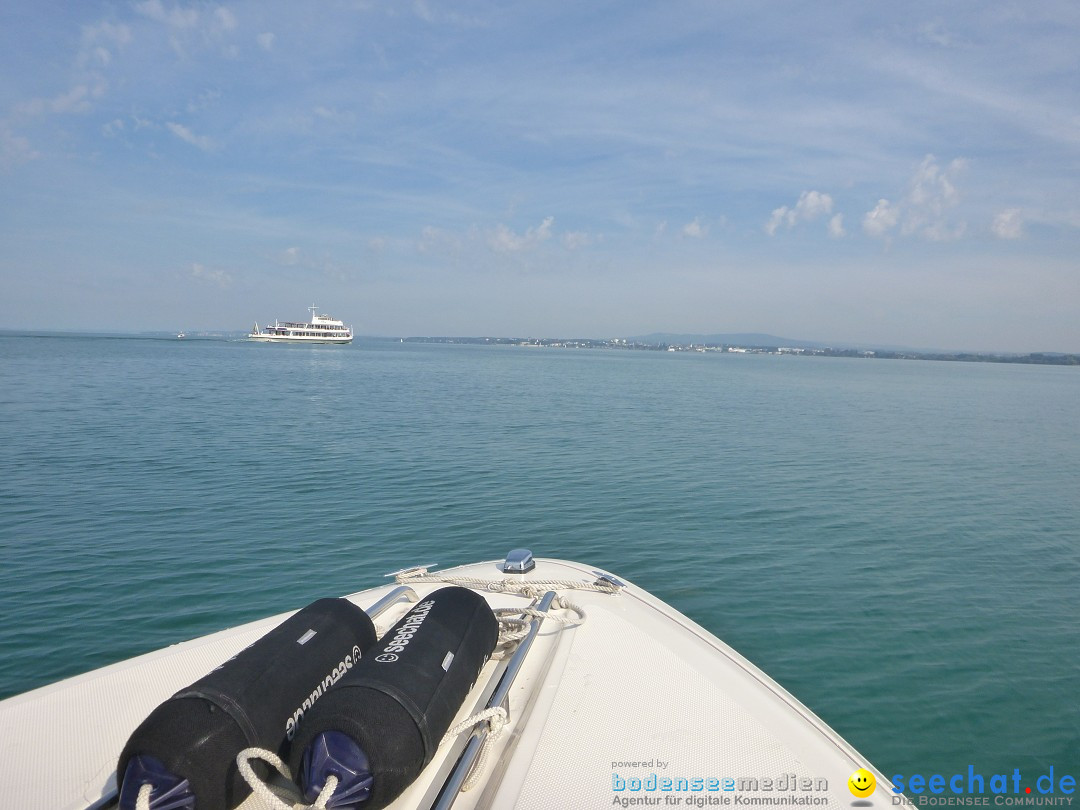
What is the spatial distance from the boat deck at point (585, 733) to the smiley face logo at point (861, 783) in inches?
1.6

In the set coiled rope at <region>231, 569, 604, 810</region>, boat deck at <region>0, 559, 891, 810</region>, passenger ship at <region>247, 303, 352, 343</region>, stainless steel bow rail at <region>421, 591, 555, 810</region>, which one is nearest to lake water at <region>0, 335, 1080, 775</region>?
boat deck at <region>0, 559, 891, 810</region>

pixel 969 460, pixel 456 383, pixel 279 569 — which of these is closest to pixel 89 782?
pixel 279 569

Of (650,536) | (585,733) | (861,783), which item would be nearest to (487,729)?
(585,733)

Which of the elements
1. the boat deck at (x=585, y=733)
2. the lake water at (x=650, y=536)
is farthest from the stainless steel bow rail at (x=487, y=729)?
the lake water at (x=650, y=536)

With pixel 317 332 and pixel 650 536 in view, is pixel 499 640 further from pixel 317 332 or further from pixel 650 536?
pixel 317 332

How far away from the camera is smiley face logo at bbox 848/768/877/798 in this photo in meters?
3.11

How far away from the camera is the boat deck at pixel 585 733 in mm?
2967

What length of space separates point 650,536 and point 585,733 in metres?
8.34

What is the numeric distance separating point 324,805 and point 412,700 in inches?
18.4

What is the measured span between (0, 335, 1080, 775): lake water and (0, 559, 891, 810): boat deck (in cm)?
267

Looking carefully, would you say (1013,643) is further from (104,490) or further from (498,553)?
(104,490)

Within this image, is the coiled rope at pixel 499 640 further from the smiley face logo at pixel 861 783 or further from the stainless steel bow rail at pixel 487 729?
the smiley face logo at pixel 861 783

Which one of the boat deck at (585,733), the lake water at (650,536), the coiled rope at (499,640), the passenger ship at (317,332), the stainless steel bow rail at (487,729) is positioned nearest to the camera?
the coiled rope at (499,640)

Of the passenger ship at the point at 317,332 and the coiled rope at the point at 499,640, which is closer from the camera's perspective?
the coiled rope at the point at 499,640
